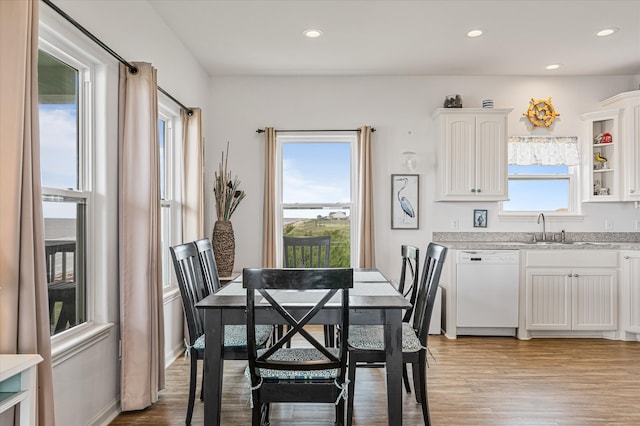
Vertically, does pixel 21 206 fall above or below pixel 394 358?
above

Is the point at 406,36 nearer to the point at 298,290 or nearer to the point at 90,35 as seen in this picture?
the point at 90,35

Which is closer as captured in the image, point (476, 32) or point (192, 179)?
point (476, 32)

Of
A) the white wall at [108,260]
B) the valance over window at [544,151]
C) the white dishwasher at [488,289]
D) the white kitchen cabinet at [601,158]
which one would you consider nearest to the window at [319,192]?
the white dishwasher at [488,289]

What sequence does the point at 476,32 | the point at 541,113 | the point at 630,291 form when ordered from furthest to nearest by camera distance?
1. the point at 541,113
2. the point at 630,291
3. the point at 476,32

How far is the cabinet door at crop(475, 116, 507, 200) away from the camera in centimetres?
468

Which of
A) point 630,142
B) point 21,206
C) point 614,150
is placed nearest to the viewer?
point 21,206

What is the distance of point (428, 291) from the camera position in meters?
2.60

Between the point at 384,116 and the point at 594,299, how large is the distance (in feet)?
9.60

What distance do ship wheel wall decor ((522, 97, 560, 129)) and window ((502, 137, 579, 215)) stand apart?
18 centimetres

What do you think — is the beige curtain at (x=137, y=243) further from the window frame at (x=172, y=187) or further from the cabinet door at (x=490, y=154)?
the cabinet door at (x=490, y=154)

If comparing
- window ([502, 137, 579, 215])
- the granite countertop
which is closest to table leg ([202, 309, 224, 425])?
the granite countertop

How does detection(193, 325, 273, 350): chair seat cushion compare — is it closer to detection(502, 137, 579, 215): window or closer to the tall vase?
the tall vase

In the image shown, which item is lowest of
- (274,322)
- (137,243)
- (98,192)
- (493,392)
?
(493,392)

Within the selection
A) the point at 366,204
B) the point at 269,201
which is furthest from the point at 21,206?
the point at 366,204
